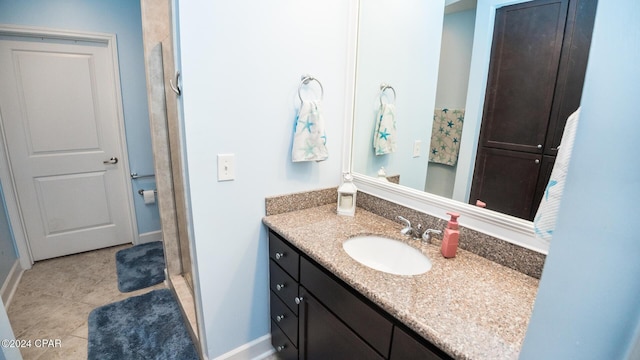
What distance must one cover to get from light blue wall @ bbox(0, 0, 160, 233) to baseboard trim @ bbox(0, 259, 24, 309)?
35.5 inches

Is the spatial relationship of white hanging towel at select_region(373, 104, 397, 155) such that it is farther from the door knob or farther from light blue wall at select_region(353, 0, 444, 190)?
the door knob

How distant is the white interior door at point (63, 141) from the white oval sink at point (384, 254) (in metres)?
2.56

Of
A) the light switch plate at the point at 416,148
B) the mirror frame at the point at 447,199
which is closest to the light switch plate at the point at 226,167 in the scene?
the mirror frame at the point at 447,199

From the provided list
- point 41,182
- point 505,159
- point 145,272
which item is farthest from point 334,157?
point 41,182

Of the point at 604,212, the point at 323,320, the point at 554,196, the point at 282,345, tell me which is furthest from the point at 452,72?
the point at 282,345

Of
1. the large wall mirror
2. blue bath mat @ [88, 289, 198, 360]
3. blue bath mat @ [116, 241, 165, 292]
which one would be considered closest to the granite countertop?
the large wall mirror

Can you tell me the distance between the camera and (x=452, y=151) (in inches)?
49.7

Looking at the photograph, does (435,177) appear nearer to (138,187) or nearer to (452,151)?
→ (452,151)

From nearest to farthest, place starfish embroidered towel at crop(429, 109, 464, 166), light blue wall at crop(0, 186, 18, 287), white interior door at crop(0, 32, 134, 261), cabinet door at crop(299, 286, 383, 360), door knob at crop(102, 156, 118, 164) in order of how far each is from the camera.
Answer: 1. cabinet door at crop(299, 286, 383, 360)
2. starfish embroidered towel at crop(429, 109, 464, 166)
3. light blue wall at crop(0, 186, 18, 287)
4. white interior door at crop(0, 32, 134, 261)
5. door knob at crop(102, 156, 118, 164)

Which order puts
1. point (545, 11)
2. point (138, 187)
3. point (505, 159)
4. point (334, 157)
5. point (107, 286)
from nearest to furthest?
1. point (545, 11)
2. point (505, 159)
3. point (334, 157)
4. point (107, 286)
5. point (138, 187)

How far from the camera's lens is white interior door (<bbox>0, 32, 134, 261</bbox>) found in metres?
2.32

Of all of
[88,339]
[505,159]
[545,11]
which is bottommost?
[88,339]

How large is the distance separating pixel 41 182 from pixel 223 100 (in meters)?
2.39

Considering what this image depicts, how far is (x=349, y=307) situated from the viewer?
996 mm
